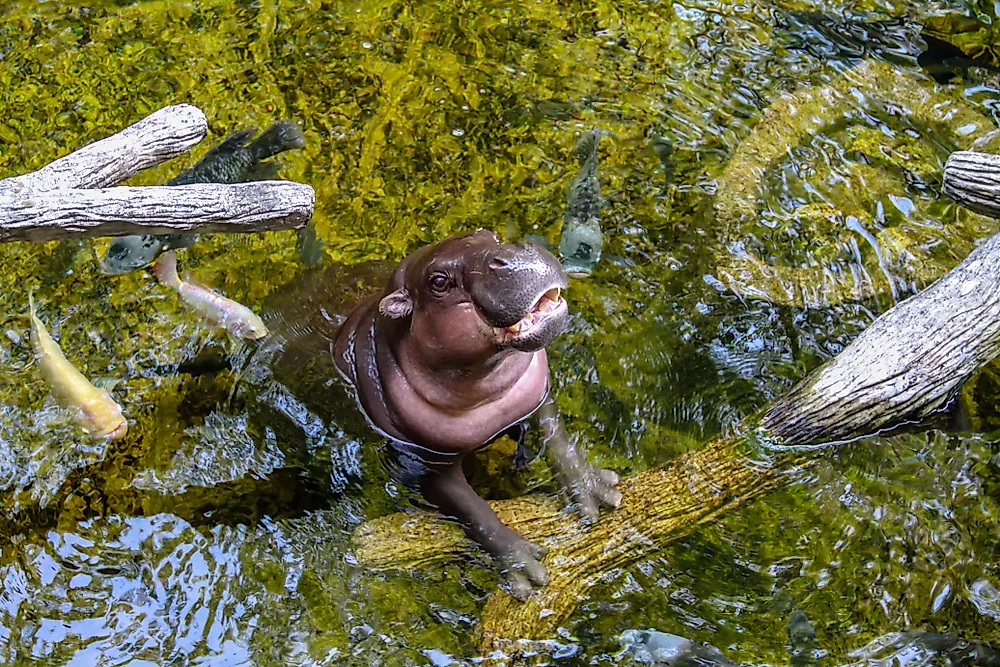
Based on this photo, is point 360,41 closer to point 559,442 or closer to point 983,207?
point 559,442

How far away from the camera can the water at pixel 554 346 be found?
4348 millimetres

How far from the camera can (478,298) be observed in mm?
3643

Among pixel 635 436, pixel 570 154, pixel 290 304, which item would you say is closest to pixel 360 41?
pixel 570 154

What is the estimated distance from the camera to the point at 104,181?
3.76m

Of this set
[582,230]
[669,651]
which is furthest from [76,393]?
[669,651]

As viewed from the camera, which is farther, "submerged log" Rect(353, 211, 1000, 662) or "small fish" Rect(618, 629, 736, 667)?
"submerged log" Rect(353, 211, 1000, 662)

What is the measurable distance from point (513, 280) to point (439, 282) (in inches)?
14.9

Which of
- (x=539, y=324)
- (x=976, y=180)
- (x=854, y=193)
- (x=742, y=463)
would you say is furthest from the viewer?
(x=854, y=193)

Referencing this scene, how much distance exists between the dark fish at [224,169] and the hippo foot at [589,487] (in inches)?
80.7

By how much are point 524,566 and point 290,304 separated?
185 centimetres

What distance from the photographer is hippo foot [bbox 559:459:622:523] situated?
430 centimetres

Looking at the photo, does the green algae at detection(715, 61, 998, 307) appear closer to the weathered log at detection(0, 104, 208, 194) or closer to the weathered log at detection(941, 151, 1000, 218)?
the weathered log at detection(941, 151, 1000, 218)

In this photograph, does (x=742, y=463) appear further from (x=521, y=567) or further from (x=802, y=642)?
(x=521, y=567)

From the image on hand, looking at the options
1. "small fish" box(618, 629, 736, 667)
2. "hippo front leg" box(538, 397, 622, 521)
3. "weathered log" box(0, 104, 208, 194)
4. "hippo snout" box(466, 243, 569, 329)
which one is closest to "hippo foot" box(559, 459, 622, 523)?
"hippo front leg" box(538, 397, 622, 521)
